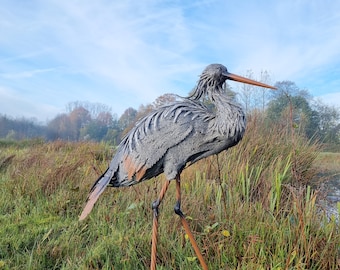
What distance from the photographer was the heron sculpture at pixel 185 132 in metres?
1.10

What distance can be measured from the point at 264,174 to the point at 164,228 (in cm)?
137

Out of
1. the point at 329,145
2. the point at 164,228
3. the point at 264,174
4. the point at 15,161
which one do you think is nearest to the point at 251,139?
the point at 264,174

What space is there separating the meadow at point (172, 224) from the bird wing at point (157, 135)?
0.57m

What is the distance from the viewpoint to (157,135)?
1.17 meters

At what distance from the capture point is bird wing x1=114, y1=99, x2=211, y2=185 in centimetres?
114

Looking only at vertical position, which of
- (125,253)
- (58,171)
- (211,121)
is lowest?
(125,253)

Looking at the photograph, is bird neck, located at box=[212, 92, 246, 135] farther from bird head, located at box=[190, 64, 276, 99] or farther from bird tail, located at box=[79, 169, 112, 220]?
bird tail, located at box=[79, 169, 112, 220]

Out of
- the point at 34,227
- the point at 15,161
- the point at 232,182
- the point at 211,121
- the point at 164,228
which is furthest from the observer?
the point at 15,161

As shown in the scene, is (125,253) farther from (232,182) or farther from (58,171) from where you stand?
(58,171)

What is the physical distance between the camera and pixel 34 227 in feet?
7.17

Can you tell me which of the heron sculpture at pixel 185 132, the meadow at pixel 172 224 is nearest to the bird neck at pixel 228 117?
the heron sculpture at pixel 185 132

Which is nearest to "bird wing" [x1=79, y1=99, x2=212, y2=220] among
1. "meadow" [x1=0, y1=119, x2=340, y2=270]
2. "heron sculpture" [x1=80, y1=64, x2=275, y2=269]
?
"heron sculpture" [x1=80, y1=64, x2=275, y2=269]

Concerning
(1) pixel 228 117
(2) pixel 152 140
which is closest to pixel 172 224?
(2) pixel 152 140

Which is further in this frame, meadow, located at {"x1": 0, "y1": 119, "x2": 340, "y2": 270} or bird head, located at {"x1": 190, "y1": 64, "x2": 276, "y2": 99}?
meadow, located at {"x1": 0, "y1": 119, "x2": 340, "y2": 270}
